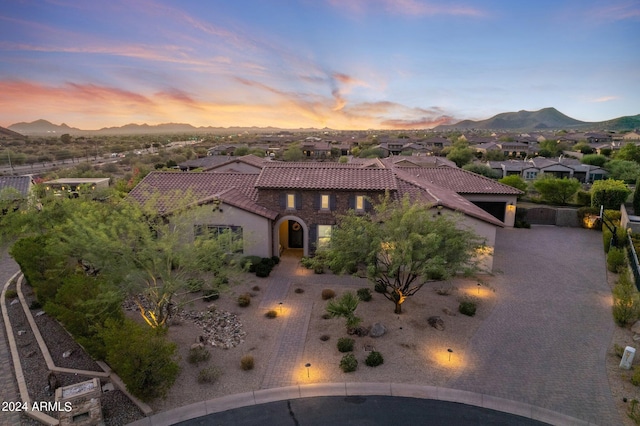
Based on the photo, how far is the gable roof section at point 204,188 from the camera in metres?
24.7

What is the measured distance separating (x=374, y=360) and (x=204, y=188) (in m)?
18.9

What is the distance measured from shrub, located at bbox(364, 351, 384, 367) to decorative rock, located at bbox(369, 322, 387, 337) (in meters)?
1.91

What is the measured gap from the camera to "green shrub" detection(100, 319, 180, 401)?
11.9 meters

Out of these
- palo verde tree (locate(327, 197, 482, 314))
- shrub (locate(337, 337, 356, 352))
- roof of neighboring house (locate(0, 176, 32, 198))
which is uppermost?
roof of neighboring house (locate(0, 176, 32, 198))

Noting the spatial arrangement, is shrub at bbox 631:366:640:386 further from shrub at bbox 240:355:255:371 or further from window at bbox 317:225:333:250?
window at bbox 317:225:333:250

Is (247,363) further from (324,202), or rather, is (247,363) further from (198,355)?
(324,202)

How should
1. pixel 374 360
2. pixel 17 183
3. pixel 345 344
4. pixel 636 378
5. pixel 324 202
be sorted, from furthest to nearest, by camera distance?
pixel 17 183 < pixel 324 202 < pixel 345 344 < pixel 374 360 < pixel 636 378

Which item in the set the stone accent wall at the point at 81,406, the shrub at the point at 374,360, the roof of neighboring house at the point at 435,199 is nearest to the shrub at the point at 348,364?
the shrub at the point at 374,360

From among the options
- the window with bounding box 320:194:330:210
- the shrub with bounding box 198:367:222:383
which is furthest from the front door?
the shrub with bounding box 198:367:222:383

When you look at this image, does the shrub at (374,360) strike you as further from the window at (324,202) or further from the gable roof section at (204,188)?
the gable roof section at (204,188)

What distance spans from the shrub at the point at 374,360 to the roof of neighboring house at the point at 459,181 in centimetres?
2099

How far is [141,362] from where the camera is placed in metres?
12.0

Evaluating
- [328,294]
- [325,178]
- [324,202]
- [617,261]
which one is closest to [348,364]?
[328,294]

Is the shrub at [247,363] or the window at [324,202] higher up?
the window at [324,202]
